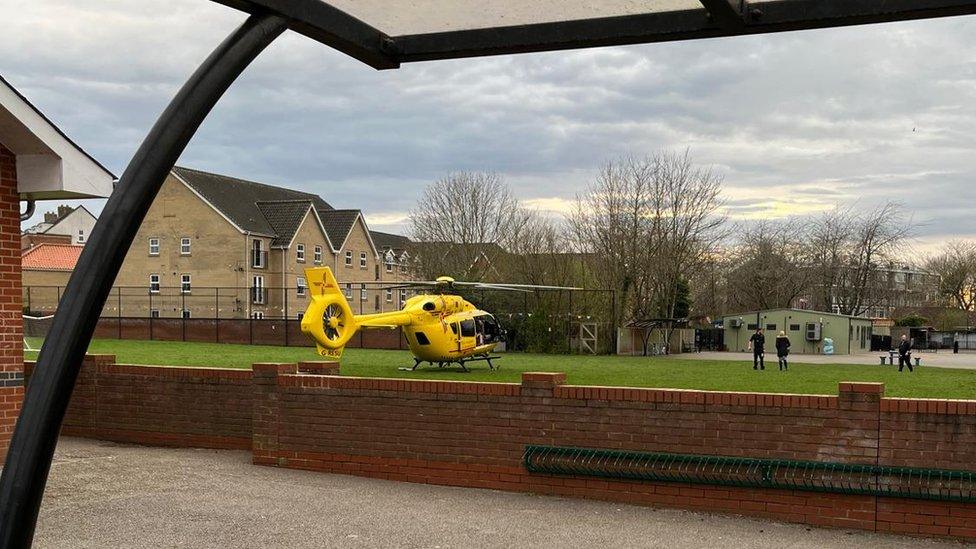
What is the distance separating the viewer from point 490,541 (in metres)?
8.53

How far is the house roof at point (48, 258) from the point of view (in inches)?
2258

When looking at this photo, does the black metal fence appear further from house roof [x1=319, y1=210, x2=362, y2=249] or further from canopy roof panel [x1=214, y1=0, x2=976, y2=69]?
canopy roof panel [x1=214, y1=0, x2=976, y2=69]

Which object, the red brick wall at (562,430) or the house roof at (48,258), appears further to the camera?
the house roof at (48,258)

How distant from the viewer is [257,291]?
2153 inches

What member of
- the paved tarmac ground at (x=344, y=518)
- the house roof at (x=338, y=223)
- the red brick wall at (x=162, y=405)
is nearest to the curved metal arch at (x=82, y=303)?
the paved tarmac ground at (x=344, y=518)

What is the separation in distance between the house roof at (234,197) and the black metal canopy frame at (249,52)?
54175mm

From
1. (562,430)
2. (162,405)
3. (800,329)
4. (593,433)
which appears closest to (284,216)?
(800,329)

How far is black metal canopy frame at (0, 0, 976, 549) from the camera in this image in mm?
2270

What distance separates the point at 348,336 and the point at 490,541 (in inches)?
595

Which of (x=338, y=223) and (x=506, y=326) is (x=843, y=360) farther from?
(x=338, y=223)

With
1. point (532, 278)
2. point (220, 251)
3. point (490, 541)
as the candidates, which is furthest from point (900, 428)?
point (220, 251)

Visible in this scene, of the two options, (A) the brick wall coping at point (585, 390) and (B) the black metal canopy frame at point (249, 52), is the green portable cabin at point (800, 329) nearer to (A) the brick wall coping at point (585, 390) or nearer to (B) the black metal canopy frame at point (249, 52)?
(A) the brick wall coping at point (585, 390)

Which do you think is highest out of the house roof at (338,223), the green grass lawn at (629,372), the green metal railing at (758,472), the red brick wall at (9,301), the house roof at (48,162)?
the house roof at (338,223)

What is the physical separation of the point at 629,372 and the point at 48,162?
70.2 feet
